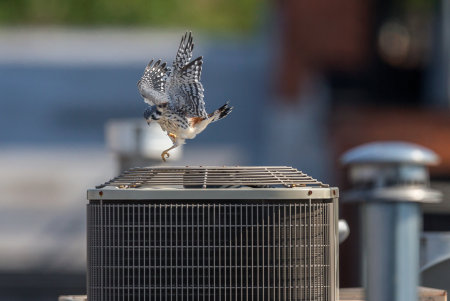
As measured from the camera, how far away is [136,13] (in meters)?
52.6

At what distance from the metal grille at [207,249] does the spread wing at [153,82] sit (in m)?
0.83

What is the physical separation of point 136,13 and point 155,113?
46.9 m

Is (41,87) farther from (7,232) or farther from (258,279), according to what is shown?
(258,279)

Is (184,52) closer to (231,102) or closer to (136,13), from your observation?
(231,102)

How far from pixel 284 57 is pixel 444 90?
116 inches

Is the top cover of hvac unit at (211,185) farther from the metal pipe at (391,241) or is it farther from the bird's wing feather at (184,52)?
the bird's wing feather at (184,52)

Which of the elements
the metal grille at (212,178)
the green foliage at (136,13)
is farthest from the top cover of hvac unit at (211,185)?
the green foliage at (136,13)

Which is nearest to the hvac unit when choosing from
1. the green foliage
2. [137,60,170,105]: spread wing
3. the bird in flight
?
the bird in flight

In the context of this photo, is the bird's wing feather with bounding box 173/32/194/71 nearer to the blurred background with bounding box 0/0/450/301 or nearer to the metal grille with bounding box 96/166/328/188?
the metal grille with bounding box 96/166/328/188

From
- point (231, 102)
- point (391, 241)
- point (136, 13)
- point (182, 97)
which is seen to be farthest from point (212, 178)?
point (136, 13)

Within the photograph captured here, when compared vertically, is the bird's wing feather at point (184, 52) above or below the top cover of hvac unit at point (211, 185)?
above

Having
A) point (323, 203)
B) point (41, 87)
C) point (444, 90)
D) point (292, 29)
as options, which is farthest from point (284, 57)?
point (323, 203)

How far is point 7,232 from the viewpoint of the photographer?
75.0 ft

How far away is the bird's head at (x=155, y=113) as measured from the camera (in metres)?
6.15
